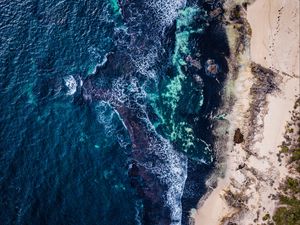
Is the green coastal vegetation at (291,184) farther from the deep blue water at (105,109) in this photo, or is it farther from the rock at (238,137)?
the deep blue water at (105,109)

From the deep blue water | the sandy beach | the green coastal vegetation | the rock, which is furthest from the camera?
the rock

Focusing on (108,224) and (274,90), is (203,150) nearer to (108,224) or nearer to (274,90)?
(274,90)

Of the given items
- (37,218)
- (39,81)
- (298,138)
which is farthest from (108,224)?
(298,138)

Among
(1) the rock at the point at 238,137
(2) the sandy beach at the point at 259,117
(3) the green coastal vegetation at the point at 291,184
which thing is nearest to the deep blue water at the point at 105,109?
(2) the sandy beach at the point at 259,117

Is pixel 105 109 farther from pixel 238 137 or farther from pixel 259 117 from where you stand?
pixel 259 117

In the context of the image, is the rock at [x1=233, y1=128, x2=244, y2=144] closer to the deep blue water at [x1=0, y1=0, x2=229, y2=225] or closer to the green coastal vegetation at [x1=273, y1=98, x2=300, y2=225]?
the deep blue water at [x1=0, y1=0, x2=229, y2=225]

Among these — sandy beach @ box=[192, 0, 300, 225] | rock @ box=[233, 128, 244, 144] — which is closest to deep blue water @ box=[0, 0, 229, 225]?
sandy beach @ box=[192, 0, 300, 225]
